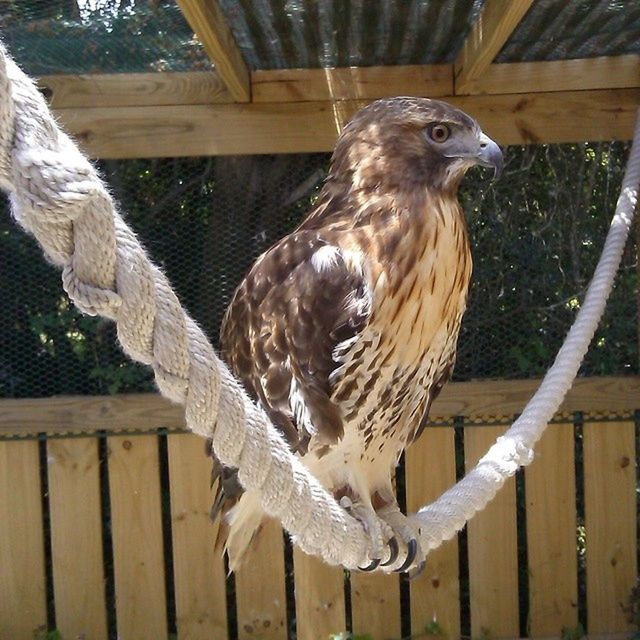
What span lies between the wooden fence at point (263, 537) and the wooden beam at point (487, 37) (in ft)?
3.76

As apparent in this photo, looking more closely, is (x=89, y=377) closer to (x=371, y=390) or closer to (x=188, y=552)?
(x=188, y=552)

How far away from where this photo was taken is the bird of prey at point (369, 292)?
215cm

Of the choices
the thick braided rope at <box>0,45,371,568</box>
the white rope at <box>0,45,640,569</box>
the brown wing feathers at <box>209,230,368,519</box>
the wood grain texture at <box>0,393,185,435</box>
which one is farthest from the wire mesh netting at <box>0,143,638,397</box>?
the thick braided rope at <box>0,45,371,568</box>

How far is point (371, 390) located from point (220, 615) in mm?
1604

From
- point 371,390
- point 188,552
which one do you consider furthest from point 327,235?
point 188,552

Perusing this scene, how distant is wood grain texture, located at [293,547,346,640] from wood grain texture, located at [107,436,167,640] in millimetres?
529

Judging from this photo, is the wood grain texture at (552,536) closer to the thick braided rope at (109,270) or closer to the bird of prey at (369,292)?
the bird of prey at (369,292)

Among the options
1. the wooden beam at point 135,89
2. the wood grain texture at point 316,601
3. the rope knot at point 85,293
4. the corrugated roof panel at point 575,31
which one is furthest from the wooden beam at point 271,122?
the rope knot at point 85,293

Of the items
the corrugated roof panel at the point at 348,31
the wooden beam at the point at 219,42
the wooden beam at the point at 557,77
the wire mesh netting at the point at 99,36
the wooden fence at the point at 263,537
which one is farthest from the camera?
the wooden fence at the point at 263,537

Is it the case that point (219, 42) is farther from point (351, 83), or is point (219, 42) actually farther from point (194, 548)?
point (194, 548)

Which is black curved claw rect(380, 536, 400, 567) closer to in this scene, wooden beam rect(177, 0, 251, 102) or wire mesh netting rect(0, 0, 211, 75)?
wooden beam rect(177, 0, 251, 102)

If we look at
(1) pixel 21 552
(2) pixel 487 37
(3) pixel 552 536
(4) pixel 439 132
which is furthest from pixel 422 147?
(1) pixel 21 552

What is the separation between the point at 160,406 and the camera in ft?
10.9

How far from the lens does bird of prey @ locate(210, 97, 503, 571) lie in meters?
2.15
